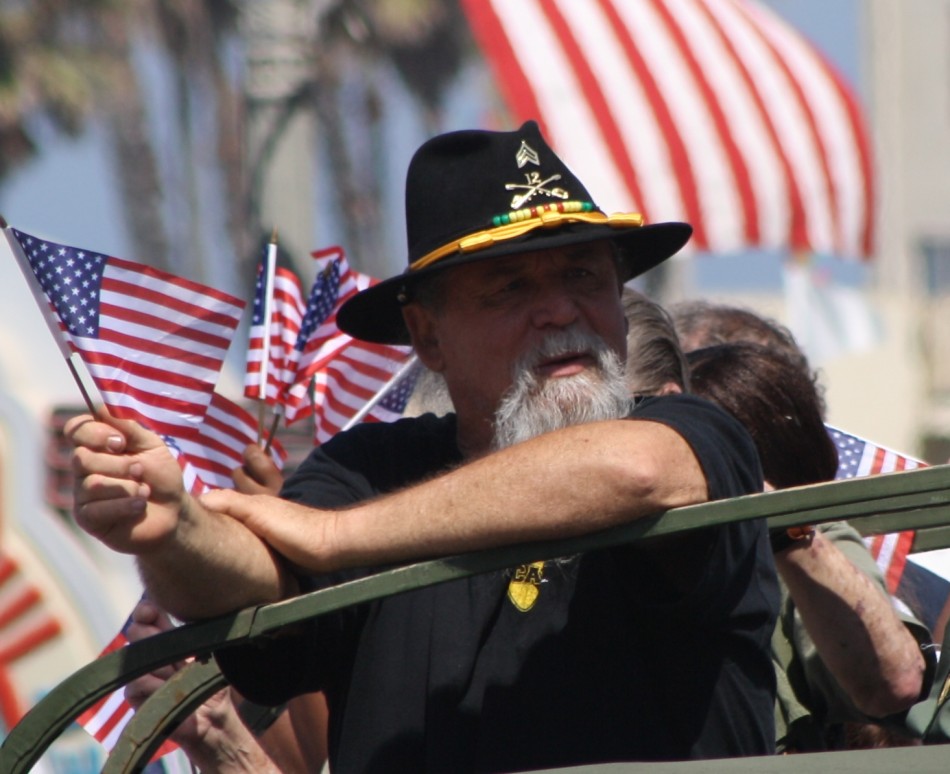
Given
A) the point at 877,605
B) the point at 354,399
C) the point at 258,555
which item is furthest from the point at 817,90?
the point at 258,555

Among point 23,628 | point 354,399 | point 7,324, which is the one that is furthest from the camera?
point 7,324

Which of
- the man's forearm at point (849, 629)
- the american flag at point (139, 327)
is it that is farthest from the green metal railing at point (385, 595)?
the man's forearm at point (849, 629)

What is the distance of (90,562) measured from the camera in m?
6.14

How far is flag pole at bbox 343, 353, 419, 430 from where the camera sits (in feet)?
13.4

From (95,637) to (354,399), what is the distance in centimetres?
214

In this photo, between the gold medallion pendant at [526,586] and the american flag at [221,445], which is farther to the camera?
the american flag at [221,445]

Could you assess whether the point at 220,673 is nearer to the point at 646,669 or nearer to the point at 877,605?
the point at 646,669

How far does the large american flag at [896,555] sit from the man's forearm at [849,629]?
1.68ft

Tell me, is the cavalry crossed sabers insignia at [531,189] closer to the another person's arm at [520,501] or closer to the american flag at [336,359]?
the another person's arm at [520,501]

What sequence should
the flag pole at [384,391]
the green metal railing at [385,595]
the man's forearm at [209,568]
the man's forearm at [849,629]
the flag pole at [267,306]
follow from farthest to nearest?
the flag pole at [384,391] → the flag pole at [267,306] → the man's forearm at [849,629] → the man's forearm at [209,568] → the green metal railing at [385,595]

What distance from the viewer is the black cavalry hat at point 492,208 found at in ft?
9.78

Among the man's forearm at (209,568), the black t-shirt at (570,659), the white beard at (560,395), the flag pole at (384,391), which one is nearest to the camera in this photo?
the man's forearm at (209,568)

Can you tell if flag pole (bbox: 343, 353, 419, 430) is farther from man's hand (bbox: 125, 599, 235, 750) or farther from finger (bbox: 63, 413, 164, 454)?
finger (bbox: 63, 413, 164, 454)

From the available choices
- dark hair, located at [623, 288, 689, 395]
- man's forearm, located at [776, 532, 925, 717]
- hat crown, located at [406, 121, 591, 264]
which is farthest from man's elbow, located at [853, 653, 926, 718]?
hat crown, located at [406, 121, 591, 264]
